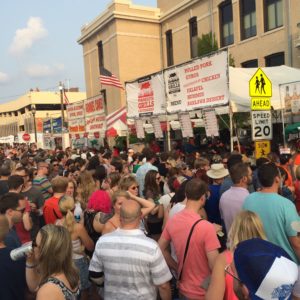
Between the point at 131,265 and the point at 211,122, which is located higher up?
the point at 211,122

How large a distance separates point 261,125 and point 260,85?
2.68 feet

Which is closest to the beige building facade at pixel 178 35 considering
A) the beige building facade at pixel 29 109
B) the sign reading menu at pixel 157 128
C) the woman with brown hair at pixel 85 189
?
the sign reading menu at pixel 157 128

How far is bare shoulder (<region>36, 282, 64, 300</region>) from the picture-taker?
256cm

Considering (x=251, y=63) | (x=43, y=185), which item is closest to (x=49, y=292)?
(x=43, y=185)

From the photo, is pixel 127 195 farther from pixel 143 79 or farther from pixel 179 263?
pixel 143 79

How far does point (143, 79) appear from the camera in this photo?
13.7 metres

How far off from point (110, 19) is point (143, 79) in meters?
21.2

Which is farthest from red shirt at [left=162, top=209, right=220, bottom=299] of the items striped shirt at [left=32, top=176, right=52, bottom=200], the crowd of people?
striped shirt at [left=32, top=176, right=52, bottom=200]

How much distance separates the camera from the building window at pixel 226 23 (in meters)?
25.8

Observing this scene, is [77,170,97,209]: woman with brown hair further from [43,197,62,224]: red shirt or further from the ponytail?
the ponytail

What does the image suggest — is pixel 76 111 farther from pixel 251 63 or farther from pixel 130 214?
pixel 130 214

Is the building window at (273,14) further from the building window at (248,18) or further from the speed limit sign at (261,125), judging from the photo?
the speed limit sign at (261,125)

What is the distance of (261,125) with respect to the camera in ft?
26.0

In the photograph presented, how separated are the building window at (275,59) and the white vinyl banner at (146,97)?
11585 millimetres
